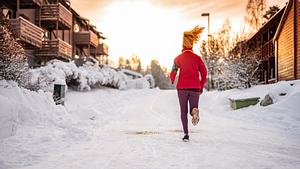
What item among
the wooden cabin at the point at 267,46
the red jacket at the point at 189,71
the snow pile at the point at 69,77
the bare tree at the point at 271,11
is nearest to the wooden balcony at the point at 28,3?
the snow pile at the point at 69,77

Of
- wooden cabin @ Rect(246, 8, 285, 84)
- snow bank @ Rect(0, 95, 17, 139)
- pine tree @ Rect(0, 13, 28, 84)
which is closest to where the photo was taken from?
snow bank @ Rect(0, 95, 17, 139)

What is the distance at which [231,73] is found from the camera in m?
21.4

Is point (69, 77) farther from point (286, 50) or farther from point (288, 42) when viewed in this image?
point (286, 50)

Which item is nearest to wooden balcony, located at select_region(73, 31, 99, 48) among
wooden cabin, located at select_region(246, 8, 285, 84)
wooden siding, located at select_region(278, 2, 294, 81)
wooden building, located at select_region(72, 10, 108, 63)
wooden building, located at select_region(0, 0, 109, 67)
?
wooden building, located at select_region(72, 10, 108, 63)

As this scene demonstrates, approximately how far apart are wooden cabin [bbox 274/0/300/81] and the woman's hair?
14.6m

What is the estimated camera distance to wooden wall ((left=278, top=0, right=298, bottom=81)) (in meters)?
20.3

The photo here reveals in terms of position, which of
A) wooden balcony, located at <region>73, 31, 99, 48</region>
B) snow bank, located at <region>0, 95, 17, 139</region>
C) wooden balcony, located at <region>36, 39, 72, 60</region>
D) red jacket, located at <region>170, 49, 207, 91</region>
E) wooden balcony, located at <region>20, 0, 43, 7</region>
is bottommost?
snow bank, located at <region>0, 95, 17, 139</region>

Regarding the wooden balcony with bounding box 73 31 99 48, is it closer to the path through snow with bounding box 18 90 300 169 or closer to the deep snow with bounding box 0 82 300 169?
the deep snow with bounding box 0 82 300 169

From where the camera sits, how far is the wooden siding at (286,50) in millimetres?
20297

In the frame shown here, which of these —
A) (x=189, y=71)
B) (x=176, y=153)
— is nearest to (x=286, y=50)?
(x=189, y=71)

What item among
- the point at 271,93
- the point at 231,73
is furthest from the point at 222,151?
the point at 231,73

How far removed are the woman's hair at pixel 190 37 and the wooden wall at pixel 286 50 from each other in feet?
49.0

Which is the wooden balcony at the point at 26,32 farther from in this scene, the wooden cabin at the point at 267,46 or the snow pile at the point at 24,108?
the wooden cabin at the point at 267,46

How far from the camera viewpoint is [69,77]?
16.9 metres
